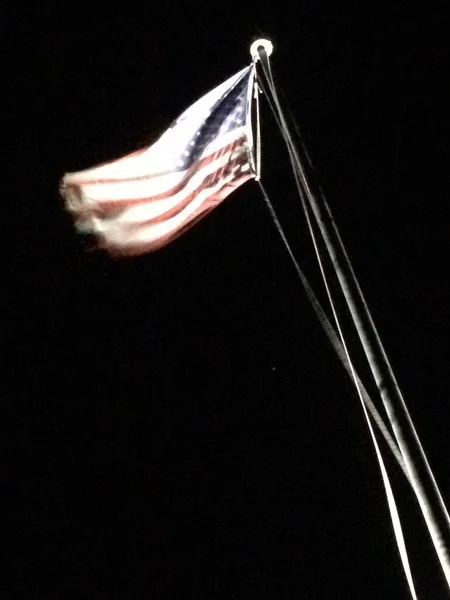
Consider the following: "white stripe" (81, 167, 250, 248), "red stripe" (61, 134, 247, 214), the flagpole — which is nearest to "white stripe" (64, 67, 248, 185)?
"red stripe" (61, 134, 247, 214)

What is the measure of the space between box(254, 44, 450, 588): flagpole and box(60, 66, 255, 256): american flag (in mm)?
1222

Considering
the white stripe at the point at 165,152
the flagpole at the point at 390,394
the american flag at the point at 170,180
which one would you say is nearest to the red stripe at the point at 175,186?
the american flag at the point at 170,180

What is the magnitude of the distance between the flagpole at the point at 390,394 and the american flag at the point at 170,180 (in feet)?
4.01

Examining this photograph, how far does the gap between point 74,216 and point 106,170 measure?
55 cm

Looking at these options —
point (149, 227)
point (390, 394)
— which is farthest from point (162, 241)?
point (390, 394)

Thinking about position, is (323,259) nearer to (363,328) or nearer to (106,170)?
(363,328)

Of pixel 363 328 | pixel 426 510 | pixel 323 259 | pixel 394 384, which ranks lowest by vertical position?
pixel 426 510

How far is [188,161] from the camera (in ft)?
31.3

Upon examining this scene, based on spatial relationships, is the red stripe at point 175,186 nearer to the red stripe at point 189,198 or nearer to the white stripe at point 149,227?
the red stripe at point 189,198

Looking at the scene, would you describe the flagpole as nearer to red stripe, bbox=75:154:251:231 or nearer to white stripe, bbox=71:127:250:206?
red stripe, bbox=75:154:251:231

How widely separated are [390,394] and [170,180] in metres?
3.56

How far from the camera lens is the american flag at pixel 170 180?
9266 millimetres

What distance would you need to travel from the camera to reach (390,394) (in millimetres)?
6996

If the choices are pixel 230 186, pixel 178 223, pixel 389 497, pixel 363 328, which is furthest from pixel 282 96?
pixel 389 497
